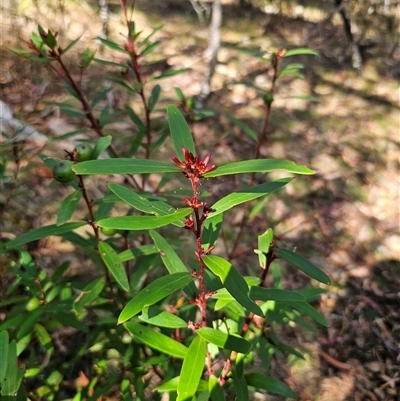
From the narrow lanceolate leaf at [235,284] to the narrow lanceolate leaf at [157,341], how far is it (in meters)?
0.53

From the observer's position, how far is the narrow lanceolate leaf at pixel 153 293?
3.35 ft

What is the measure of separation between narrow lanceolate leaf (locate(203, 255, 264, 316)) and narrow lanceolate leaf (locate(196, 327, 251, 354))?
24 cm

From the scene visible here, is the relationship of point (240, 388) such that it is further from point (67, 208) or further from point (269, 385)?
point (67, 208)

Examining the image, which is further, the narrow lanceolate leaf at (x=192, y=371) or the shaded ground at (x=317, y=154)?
the shaded ground at (x=317, y=154)

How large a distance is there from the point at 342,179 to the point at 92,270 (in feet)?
8.49

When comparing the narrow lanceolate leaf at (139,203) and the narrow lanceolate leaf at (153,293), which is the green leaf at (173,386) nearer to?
the narrow lanceolate leaf at (153,293)

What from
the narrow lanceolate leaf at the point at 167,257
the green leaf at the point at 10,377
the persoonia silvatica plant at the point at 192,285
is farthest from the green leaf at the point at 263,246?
the green leaf at the point at 10,377

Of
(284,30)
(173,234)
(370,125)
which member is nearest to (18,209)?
(173,234)

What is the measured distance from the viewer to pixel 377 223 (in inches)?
140

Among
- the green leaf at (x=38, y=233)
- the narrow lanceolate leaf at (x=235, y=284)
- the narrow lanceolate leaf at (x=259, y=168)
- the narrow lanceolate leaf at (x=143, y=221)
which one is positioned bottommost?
the green leaf at (x=38, y=233)

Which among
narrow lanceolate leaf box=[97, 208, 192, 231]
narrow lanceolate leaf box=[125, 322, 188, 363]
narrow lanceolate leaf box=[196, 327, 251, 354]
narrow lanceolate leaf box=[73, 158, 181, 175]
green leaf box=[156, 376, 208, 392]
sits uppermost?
narrow lanceolate leaf box=[73, 158, 181, 175]

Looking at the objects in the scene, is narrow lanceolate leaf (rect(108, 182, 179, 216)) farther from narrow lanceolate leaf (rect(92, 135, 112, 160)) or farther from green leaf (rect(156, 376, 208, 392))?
green leaf (rect(156, 376, 208, 392))

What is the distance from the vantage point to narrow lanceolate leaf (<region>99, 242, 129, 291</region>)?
1.38 m

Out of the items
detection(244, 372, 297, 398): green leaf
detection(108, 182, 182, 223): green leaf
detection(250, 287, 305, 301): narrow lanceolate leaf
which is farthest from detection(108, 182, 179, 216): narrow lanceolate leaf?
detection(244, 372, 297, 398): green leaf
